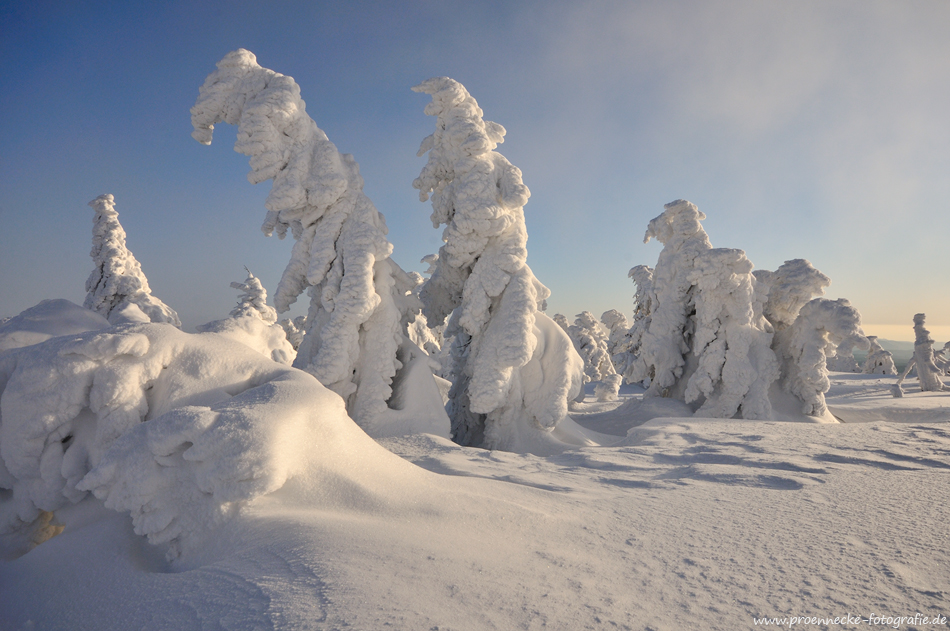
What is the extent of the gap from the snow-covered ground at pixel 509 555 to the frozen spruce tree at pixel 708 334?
439 centimetres

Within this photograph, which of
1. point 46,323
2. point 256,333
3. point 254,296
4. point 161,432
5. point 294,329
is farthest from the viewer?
point 294,329

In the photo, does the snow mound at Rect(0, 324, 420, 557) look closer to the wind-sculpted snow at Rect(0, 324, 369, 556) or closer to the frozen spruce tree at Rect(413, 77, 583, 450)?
the wind-sculpted snow at Rect(0, 324, 369, 556)

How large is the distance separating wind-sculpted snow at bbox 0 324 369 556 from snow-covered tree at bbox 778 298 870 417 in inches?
306

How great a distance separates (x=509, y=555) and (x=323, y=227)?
15.7ft

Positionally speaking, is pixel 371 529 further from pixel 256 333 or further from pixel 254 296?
pixel 254 296

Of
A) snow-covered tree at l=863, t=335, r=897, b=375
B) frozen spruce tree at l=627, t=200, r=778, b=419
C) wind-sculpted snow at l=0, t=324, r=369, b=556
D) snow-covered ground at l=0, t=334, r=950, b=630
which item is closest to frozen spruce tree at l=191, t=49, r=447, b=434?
wind-sculpted snow at l=0, t=324, r=369, b=556

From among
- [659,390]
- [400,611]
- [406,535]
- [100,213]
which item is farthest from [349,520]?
[100,213]

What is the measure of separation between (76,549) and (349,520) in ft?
5.08

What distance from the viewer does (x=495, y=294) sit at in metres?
5.79

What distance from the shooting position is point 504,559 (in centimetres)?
187

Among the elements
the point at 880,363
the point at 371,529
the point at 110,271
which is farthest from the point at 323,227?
the point at 880,363

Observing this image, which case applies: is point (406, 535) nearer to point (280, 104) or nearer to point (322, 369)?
point (322, 369)

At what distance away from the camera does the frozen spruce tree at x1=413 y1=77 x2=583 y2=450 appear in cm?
556

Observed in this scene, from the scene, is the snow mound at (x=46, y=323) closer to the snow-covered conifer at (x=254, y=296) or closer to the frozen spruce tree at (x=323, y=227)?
the frozen spruce tree at (x=323, y=227)
